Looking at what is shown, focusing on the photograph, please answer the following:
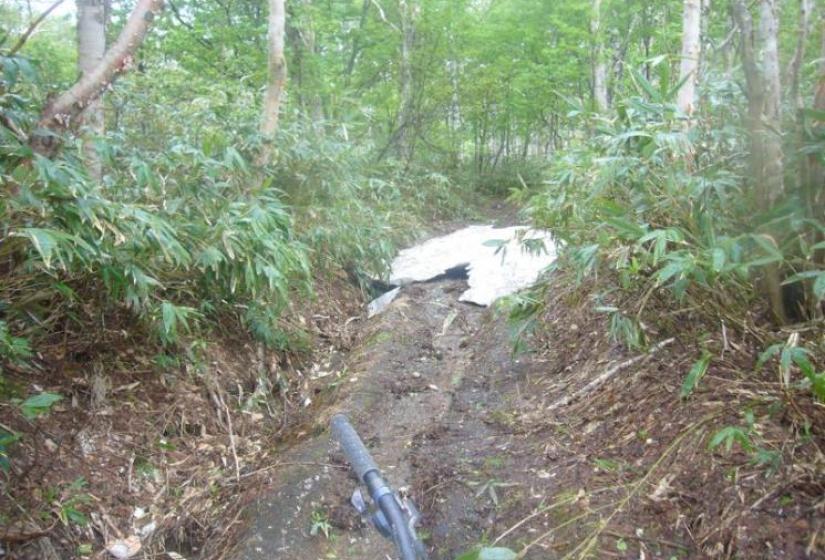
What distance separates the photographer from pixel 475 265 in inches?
246

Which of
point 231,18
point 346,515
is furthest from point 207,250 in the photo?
point 231,18

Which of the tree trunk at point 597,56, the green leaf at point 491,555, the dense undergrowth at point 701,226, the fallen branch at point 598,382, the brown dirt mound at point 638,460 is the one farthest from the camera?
→ the tree trunk at point 597,56

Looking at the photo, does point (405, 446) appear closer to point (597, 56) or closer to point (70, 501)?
point (70, 501)

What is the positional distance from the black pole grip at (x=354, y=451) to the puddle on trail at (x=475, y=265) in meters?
3.26

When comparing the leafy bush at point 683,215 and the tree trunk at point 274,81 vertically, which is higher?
the tree trunk at point 274,81

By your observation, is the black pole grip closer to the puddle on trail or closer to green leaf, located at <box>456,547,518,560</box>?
green leaf, located at <box>456,547,518,560</box>

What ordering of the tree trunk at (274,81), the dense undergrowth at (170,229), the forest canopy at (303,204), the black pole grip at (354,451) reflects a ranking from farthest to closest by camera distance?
the tree trunk at (274,81) < the dense undergrowth at (170,229) < the forest canopy at (303,204) < the black pole grip at (354,451)

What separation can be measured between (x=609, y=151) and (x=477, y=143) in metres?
10.5

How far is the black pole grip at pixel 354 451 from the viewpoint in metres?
1.35

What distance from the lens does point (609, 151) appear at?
2893 mm

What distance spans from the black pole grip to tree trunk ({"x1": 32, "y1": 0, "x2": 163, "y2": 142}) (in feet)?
6.20

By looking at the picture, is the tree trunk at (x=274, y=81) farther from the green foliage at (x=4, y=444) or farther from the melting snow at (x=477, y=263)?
the green foliage at (x=4, y=444)

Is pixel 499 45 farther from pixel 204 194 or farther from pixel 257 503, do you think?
pixel 257 503

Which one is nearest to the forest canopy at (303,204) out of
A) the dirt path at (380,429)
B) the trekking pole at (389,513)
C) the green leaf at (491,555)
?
the dirt path at (380,429)
